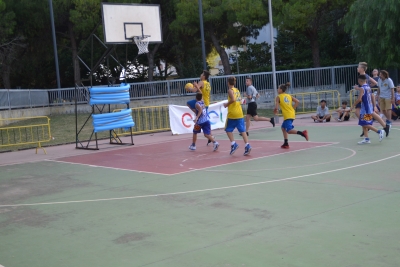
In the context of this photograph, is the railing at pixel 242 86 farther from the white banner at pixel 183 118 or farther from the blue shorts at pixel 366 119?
the blue shorts at pixel 366 119

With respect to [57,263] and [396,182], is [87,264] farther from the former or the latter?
[396,182]

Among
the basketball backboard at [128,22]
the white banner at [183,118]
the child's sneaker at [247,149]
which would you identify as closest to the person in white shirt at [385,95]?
the white banner at [183,118]

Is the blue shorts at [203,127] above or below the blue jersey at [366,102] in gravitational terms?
below

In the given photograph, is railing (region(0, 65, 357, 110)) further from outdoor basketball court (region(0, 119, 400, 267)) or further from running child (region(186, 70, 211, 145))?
outdoor basketball court (region(0, 119, 400, 267))

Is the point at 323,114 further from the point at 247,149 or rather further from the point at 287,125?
the point at 247,149

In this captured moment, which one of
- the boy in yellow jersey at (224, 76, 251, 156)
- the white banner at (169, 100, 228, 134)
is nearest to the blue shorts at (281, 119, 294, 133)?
the boy in yellow jersey at (224, 76, 251, 156)

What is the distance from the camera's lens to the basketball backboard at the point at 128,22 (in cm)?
1872

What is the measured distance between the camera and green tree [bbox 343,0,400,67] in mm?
27166

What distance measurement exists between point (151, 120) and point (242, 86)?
10254 millimetres

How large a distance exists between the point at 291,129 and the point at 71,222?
25.5ft

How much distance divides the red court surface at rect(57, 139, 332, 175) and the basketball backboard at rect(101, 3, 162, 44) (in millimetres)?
4206

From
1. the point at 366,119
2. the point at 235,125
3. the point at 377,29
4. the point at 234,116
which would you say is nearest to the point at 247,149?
the point at 235,125

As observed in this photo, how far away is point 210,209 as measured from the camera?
27.1ft

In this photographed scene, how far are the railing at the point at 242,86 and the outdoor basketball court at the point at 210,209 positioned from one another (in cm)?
1713
